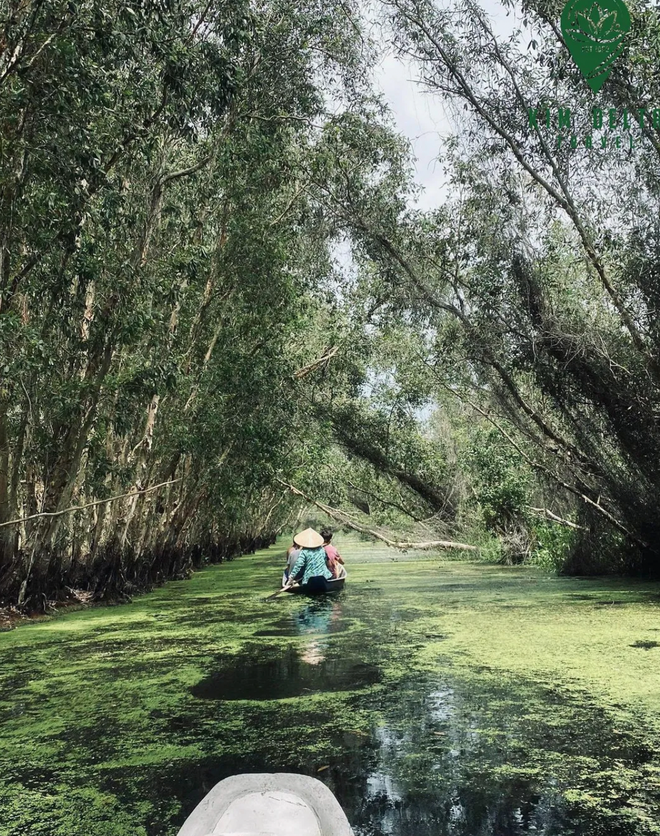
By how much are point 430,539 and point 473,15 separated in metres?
11.4

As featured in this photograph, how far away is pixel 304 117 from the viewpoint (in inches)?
343

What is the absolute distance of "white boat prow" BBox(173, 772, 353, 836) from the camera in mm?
1312

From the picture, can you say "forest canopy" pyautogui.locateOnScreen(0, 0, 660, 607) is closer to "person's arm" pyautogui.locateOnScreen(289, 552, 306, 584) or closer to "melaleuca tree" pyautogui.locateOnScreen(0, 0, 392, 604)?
"melaleuca tree" pyautogui.locateOnScreen(0, 0, 392, 604)

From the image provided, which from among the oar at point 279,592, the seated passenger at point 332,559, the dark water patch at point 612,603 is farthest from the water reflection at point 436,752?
the seated passenger at point 332,559

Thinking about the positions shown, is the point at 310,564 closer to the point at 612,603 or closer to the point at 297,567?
the point at 297,567

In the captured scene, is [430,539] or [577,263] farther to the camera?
[430,539]

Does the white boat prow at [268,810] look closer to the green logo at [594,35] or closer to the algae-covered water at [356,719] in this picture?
the algae-covered water at [356,719]

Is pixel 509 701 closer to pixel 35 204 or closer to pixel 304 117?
pixel 35 204

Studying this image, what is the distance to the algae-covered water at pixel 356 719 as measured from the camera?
249 centimetres

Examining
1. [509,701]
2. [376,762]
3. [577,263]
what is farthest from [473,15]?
[376,762]

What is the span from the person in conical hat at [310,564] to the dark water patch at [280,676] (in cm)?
366

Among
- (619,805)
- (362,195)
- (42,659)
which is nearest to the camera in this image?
(619,805)

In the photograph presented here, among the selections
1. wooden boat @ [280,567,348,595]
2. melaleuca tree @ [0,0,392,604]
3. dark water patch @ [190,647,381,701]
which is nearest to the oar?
wooden boat @ [280,567,348,595]

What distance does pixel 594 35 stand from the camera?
24.3 ft
